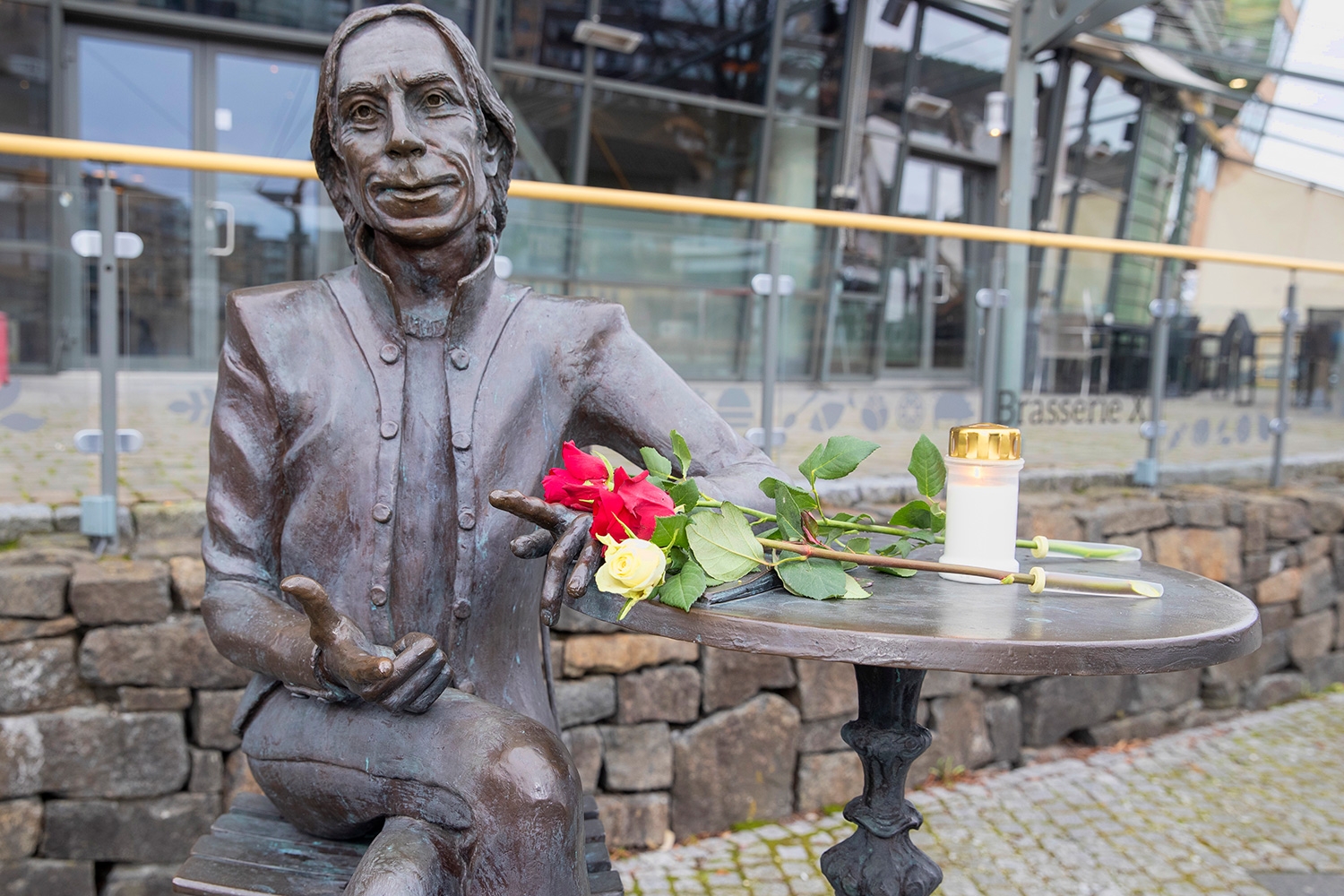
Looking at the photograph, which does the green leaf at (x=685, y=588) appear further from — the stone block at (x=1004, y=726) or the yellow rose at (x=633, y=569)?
the stone block at (x=1004, y=726)

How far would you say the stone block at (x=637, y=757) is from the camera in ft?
12.0

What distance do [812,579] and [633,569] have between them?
0.28m

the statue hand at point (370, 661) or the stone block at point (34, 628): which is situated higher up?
the statue hand at point (370, 661)

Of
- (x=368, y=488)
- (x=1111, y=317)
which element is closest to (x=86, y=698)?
(x=368, y=488)

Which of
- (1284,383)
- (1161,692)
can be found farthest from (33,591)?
(1284,383)

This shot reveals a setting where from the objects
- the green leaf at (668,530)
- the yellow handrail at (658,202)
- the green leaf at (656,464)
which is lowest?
the green leaf at (668,530)

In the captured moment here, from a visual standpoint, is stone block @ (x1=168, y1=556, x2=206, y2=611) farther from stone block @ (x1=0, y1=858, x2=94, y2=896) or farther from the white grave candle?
the white grave candle

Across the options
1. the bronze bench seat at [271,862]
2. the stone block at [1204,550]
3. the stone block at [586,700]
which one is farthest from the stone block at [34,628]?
the stone block at [1204,550]

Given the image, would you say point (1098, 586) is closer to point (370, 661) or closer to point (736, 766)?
point (370, 661)

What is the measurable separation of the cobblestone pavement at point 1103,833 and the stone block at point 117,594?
66.1 inches

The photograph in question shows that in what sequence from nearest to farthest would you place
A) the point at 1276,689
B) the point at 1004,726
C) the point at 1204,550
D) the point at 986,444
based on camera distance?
the point at 986,444
the point at 1004,726
the point at 1204,550
the point at 1276,689

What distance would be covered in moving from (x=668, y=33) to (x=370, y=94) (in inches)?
354

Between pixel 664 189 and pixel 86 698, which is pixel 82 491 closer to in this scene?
pixel 86 698

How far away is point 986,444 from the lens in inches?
65.1
